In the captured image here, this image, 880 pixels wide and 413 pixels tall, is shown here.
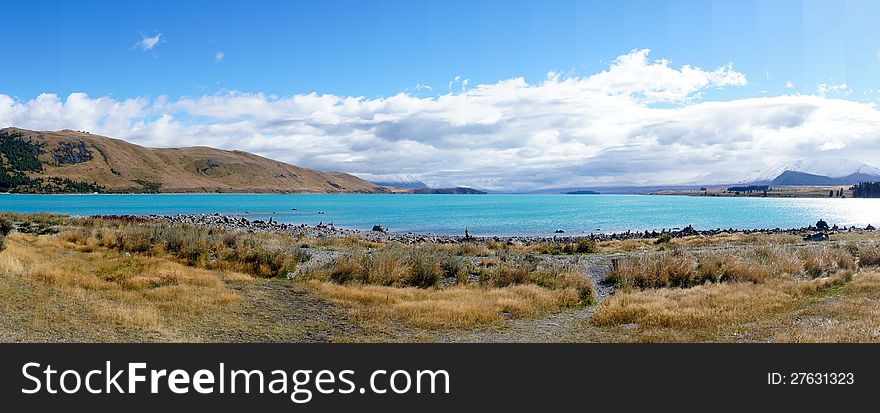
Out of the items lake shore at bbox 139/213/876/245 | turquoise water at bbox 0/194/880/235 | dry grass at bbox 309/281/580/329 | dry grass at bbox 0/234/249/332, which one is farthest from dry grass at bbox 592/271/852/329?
turquoise water at bbox 0/194/880/235

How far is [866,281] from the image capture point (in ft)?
57.2

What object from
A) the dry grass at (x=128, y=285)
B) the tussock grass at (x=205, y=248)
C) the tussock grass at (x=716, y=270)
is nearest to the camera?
the dry grass at (x=128, y=285)

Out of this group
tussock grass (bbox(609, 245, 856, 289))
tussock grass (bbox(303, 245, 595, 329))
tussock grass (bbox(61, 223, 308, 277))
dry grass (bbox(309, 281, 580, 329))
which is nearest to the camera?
dry grass (bbox(309, 281, 580, 329))

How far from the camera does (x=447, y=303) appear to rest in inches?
615

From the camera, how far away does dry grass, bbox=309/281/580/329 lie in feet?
45.5

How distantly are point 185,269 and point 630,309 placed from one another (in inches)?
613

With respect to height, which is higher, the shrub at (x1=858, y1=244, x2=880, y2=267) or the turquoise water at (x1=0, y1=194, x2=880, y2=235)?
the shrub at (x1=858, y1=244, x2=880, y2=267)

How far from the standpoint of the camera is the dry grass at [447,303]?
45.5 ft

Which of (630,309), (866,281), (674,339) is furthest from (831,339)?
(866,281)

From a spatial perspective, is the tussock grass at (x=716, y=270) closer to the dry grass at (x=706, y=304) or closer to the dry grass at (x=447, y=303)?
the dry grass at (x=706, y=304)

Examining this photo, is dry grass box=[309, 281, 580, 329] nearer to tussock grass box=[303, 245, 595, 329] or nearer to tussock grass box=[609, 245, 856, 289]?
tussock grass box=[303, 245, 595, 329]

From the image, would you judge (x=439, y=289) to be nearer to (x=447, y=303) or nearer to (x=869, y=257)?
(x=447, y=303)

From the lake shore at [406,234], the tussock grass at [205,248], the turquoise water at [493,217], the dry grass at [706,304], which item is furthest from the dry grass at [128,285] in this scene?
the turquoise water at [493,217]

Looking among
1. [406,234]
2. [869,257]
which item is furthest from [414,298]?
[406,234]
